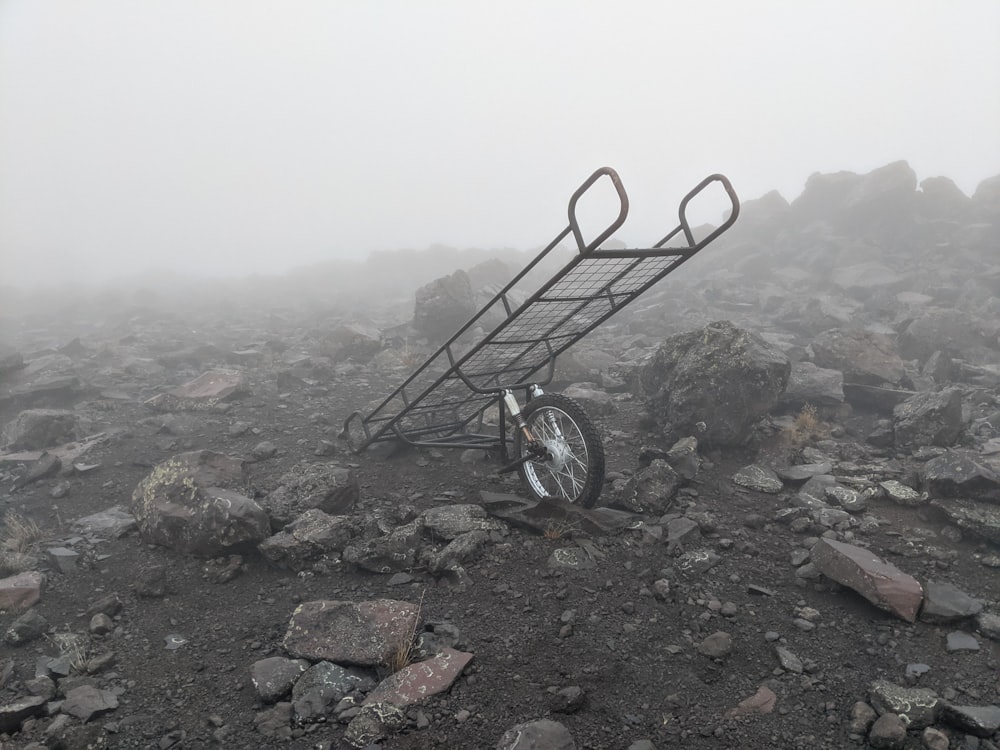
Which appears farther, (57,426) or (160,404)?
(160,404)

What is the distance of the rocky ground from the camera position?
9.70 ft

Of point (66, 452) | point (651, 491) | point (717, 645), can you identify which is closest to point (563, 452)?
point (651, 491)

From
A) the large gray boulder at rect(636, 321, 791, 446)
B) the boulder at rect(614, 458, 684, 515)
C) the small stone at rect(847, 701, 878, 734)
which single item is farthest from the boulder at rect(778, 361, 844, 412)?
the small stone at rect(847, 701, 878, 734)

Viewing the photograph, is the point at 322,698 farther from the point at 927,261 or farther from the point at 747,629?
the point at 927,261

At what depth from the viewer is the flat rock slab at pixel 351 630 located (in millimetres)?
3396

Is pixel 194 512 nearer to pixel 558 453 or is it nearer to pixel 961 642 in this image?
pixel 558 453

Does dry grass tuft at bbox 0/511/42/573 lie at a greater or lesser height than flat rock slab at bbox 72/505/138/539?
greater

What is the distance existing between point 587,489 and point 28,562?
4.78m

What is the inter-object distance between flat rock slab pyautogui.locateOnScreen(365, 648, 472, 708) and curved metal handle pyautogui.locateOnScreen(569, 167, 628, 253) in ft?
8.18

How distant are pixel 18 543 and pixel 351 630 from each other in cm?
369

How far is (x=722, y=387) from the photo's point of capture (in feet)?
21.0

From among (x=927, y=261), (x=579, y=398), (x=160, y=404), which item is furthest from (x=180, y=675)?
(x=927, y=261)

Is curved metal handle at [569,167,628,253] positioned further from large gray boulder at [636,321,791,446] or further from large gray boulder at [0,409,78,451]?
large gray boulder at [0,409,78,451]

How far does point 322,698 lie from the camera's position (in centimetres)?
310
